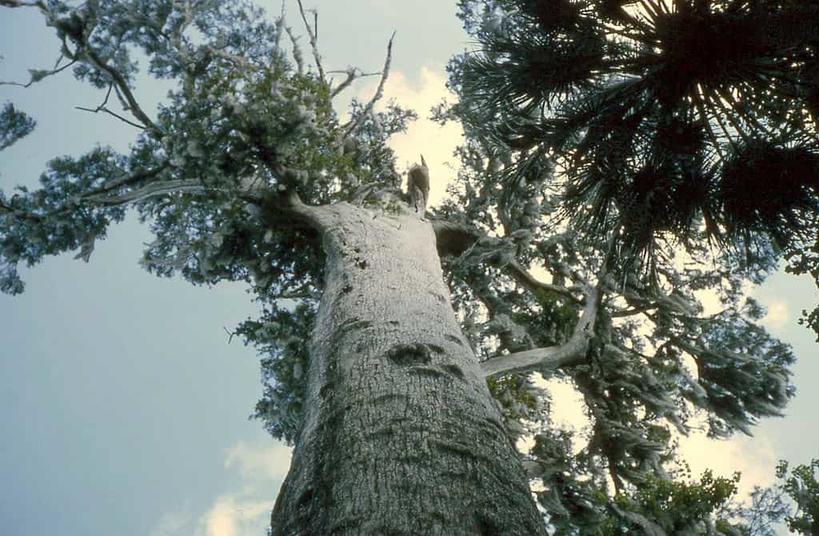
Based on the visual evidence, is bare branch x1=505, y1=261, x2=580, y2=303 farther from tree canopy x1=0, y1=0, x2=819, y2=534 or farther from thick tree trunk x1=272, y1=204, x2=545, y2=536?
thick tree trunk x1=272, y1=204, x2=545, y2=536

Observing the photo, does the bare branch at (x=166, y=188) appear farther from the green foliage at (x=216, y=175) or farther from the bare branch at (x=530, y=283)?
the bare branch at (x=530, y=283)

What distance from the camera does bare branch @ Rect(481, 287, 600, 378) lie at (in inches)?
212

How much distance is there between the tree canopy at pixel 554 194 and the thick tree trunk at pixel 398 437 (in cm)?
47

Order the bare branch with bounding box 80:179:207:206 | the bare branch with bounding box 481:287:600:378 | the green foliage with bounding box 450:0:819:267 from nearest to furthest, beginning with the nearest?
1. the green foliage with bounding box 450:0:819:267
2. the bare branch with bounding box 481:287:600:378
3. the bare branch with bounding box 80:179:207:206

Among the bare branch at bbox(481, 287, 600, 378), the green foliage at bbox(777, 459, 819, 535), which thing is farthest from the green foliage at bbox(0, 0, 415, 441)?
the green foliage at bbox(777, 459, 819, 535)

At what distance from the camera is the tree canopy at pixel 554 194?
15.6 feet

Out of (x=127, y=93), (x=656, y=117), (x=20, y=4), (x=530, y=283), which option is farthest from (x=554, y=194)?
(x=20, y=4)

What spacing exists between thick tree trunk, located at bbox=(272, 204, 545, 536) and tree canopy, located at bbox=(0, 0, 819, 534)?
0.47 meters

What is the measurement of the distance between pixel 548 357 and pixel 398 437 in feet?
13.8

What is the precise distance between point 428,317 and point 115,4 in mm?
10830

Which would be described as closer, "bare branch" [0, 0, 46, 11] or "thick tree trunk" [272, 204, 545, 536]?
"thick tree trunk" [272, 204, 545, 536]

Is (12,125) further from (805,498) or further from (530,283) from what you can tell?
(805,498)

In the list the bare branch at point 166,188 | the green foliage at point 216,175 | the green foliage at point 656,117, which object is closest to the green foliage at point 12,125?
the green foliage at point 216,175

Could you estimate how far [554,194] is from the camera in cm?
945
